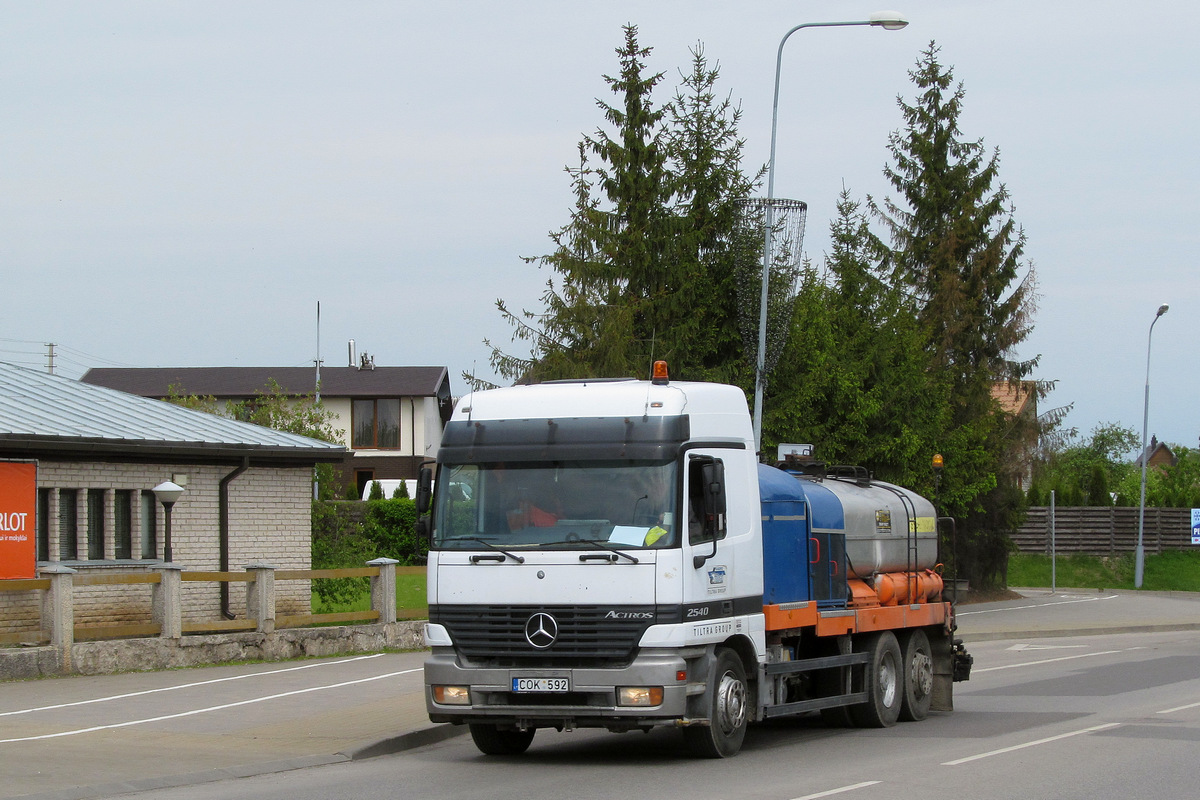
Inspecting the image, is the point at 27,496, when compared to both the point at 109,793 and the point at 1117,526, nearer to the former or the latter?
the point at 109,793

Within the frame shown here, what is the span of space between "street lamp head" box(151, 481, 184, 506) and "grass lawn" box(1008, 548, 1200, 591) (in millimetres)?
35191

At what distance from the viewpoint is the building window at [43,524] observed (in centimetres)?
1966

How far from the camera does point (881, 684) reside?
575 inches

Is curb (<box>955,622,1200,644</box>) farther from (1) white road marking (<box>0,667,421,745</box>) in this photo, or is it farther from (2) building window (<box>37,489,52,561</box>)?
(2) building window (<box>37,489,52,561</box>)

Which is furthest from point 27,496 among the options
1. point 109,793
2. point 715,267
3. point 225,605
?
point 715,267

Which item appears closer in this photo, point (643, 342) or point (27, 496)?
point (27, 496)

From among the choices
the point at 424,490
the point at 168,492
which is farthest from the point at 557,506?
the point at 168,492

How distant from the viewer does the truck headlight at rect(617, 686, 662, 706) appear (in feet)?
35.1

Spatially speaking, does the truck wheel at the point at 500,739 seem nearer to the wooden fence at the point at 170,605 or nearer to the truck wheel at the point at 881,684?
the truck wheel at the point at 881,684

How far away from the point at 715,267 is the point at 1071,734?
16.5 meters

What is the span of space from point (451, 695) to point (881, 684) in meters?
5.34

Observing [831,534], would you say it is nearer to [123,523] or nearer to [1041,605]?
[123,523]

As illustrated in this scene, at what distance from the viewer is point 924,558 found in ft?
53.1

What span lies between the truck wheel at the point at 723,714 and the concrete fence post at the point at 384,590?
10.6m
